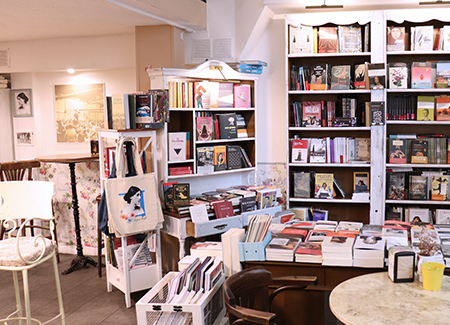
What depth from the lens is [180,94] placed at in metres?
4.65

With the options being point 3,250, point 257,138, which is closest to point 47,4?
point 3,250

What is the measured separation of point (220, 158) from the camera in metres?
5.00

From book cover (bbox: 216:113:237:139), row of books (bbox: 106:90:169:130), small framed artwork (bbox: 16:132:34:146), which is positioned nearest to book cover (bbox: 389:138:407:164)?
book cover (bbox: 216:113:237:139)

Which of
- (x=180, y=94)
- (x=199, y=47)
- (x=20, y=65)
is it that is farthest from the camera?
(x=20, y=65)

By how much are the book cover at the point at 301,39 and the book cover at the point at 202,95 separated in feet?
3.63

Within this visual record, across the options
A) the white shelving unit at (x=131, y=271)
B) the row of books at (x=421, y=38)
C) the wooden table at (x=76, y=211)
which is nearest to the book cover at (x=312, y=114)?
the row of books at (x=421, y=38)

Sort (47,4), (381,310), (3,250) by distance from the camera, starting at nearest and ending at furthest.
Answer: (381,310) < (3,250) < (47,4)

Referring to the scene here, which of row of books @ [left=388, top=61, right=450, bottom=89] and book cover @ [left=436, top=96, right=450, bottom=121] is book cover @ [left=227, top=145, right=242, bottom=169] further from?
book cover @ [left=436, top=96, right=450, bottom=121]

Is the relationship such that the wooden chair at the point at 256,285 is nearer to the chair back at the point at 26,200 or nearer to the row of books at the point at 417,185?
the chair back at the point at 26,200

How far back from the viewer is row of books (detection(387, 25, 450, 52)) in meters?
4.86

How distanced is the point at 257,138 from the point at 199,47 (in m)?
1.32

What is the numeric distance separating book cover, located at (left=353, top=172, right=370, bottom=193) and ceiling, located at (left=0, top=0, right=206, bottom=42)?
2602mm

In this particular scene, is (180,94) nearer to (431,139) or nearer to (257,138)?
(257,138)

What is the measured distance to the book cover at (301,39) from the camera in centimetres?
507
